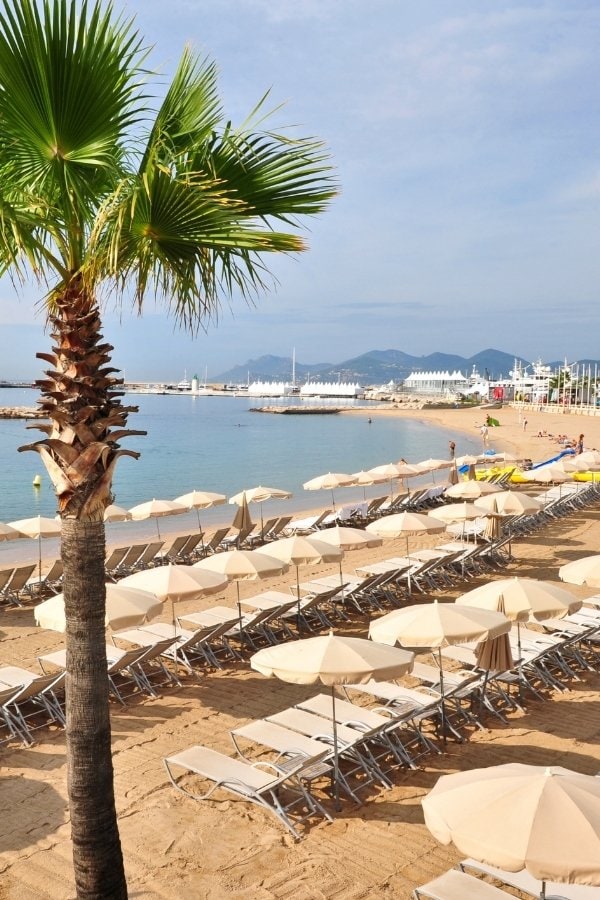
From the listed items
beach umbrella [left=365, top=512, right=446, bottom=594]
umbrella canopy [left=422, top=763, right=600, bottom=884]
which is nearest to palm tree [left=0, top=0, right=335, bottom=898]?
umbrella canopy [left=422, top=763, right=600, bottom=884]

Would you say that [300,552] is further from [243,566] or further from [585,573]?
[585,573]

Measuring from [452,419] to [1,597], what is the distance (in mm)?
71946

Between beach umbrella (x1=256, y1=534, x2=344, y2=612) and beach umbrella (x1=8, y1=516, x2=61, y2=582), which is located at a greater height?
beach umbrella (x1=256, y1=534, x2=344, y2=612)

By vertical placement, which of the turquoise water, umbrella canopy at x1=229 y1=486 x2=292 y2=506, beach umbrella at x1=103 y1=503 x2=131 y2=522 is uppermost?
umbrella canopy at x1=229 y1=486 x2=292 y2=506

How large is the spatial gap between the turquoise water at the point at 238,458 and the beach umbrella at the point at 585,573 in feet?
49.1

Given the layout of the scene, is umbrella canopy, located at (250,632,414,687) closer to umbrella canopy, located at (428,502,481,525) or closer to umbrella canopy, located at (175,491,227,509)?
umbrella canopy, located at (428,502,481,525)

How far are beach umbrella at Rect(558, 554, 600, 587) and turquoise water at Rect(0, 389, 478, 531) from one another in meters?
15.0

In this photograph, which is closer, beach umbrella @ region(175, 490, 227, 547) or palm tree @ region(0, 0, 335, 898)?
palm tree @ region(0, 0, 335, 898)

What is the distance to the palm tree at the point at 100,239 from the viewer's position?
367 centimetres

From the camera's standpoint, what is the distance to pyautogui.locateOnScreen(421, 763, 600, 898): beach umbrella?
340 centimetres

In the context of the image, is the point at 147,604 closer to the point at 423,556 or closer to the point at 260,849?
the point at 260,849

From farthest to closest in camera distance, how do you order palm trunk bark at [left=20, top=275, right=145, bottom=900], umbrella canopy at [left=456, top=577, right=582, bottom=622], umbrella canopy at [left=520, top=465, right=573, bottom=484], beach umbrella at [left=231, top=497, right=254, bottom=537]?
umbrella canopy at [left=520, top=465, right=573, bottom=484], beach umbrella at [left=231, top=497, right=254, bottom=537], umbrella canopy at [left=456, top=577, right=582, bottom=622], palm trunk bark at [left=20, top=275, right=145, bottom=900]

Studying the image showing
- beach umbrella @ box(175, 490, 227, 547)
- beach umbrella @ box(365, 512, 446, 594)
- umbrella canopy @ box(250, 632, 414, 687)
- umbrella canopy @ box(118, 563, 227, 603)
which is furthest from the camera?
beach umbrella @ box(175, 490, 227, 547)

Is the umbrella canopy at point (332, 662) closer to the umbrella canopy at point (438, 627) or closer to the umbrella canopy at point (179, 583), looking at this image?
the umbrella canopy at point (438, 627)
